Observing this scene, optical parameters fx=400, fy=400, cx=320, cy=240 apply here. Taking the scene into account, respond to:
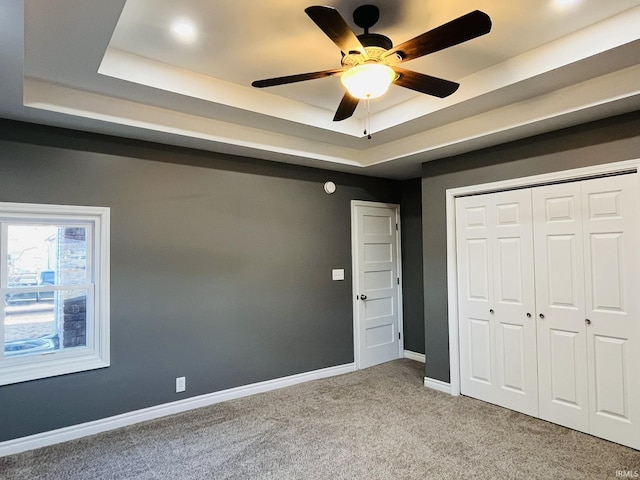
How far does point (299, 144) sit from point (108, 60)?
1.89 meters

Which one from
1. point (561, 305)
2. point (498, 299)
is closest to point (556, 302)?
point (561, 305)

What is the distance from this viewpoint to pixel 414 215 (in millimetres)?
5348

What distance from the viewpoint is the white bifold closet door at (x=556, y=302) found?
290 cm

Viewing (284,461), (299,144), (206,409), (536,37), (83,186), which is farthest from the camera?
(299,144)

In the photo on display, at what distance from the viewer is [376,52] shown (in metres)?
2.11

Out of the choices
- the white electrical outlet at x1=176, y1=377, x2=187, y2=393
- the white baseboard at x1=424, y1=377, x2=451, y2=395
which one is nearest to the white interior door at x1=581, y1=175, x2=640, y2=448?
the white baseboard at x1=424, y1=377, x2=451, y2=395

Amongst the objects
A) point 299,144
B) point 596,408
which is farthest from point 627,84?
point 299,144

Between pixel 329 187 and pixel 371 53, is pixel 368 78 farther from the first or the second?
pixel 329 187

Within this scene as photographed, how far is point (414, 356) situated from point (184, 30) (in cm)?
453

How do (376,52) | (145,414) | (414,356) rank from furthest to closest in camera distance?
(414,356) → (145,414) → (376,52)

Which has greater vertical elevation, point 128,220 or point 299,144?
point 299,144

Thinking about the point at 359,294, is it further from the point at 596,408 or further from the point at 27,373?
the point at 27,373

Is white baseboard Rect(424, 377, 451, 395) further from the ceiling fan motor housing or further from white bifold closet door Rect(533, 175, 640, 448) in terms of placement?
the ceiling fan motor housing

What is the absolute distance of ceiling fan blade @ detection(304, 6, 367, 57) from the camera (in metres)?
1.64
